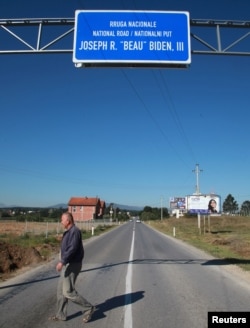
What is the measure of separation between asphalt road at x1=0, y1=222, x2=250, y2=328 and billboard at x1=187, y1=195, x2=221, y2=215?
131ft

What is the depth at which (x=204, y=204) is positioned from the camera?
54.4 meters

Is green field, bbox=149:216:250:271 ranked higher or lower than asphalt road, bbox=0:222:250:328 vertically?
higher

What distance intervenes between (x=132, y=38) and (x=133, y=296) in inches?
268

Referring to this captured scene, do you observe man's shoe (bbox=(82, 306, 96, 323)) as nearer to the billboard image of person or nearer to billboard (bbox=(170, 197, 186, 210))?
the billboard image of person

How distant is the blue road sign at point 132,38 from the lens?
11.4 m

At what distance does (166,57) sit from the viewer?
11445 mm

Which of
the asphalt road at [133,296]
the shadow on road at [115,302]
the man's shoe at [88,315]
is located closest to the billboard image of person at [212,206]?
the asphalt road at [133,296]

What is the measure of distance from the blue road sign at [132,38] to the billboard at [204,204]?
44.1 m

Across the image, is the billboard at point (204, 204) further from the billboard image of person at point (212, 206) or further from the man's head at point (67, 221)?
the man's head at point (67, 221)

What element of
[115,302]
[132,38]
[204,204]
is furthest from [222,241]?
[204,204]

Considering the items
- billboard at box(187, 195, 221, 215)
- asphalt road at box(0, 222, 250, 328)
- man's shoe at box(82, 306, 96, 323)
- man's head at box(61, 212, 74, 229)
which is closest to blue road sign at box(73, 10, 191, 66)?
man's head at box(61, 212, 74, 229)

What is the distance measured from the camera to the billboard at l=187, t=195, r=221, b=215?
5425 cm

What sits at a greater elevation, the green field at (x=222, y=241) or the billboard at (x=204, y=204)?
the billboard at (x=204, y=204)

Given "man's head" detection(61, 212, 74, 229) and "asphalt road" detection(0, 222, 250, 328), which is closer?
"asphalt road" detection(0, 222, 250, 328)
